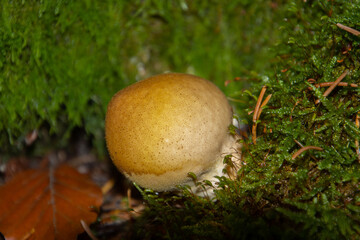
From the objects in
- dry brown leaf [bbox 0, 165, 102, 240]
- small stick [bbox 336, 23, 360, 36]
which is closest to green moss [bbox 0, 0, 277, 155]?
dry brown leaf [bbox 0, 165, 102, 240]

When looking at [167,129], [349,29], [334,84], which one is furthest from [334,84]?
[167,129]

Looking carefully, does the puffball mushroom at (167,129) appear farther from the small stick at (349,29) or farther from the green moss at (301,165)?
the small stick at (349,29)

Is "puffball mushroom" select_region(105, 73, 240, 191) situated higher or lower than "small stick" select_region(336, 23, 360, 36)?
lower

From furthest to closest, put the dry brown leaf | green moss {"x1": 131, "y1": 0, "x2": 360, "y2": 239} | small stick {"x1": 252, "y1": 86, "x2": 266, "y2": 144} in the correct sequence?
1. the dry brown leaf
2. small stick {"x1": 252, "y1": 86, "x2": 266, "y2": 144}
3. green moss {"x1": 131, "y1": 0, "x2": 360, "y2": 239}

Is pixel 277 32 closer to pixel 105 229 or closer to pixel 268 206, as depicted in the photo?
pixel 268 206

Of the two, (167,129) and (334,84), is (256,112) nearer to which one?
(334,84)

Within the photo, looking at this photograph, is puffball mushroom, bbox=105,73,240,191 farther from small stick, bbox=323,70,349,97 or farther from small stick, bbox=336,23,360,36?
small stick, bbox=336,23,360,36
